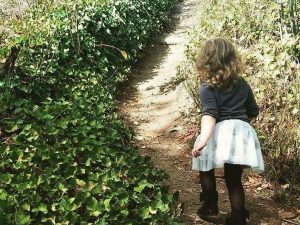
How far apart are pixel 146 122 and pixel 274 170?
2.52m

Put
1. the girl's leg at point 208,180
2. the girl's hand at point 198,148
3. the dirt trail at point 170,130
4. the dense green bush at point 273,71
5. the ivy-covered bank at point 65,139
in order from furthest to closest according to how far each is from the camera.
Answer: the dense green bush at point 273,71, the dirt trail at point 170,130, the girl's leg at point 208,180, the girl's hand at point 198,148, the ivy-covered bank at point 65,139

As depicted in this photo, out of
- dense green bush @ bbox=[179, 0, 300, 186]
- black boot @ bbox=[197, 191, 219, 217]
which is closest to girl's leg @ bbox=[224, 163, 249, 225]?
black boot @ bbox=[197, 191, 219, 217]

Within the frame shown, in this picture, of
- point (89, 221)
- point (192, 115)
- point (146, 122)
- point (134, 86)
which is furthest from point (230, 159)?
point (134, 86)

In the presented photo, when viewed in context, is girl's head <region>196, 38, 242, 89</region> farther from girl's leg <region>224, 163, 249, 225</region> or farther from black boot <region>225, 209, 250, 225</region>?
black boot <region>225, 209, 250, 225</region>

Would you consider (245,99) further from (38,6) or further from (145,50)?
(145,50)

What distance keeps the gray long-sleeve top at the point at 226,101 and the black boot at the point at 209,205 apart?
728mm

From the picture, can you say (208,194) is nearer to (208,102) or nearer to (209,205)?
(209,205)

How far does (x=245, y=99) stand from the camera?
137 inches

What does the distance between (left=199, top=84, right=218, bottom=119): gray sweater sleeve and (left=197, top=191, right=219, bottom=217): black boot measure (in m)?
0.80

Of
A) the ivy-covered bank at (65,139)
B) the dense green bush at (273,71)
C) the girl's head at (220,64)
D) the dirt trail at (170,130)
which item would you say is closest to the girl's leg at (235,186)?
the dirt trail at (170,130)

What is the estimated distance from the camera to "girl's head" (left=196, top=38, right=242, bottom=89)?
3.38m

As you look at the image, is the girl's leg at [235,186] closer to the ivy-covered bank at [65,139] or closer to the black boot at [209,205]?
the black boot at [209,205]

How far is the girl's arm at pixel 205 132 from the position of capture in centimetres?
329

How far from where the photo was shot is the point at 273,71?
506cm
